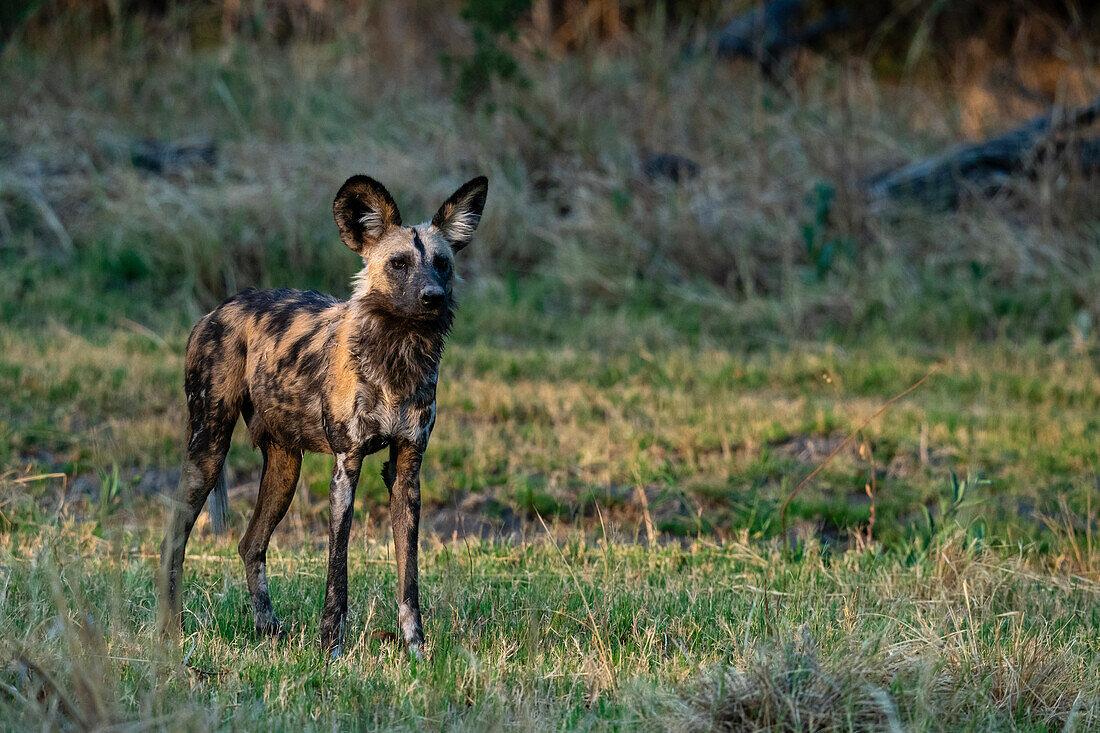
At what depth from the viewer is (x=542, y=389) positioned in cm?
814

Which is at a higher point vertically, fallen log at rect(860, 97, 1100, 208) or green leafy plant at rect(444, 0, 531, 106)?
green leafy plant at rect(444, 0, 531, 106)

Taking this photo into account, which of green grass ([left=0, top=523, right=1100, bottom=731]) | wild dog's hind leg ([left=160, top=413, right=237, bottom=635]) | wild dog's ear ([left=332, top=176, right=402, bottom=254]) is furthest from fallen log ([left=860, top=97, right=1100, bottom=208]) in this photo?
wild dog's hind leg ([left=160, top=413, right=237, bottom=635])

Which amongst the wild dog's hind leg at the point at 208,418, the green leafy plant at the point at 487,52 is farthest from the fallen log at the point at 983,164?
the wild dog's hind leg at the point at 208,418

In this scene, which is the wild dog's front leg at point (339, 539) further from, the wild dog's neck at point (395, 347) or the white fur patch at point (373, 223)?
the white fur patch at point (373, 223)

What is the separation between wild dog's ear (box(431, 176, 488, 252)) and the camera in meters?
4.07

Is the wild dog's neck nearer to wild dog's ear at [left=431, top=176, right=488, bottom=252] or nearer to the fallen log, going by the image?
wild dog's ear at [left=431, top=176, right=488, bottom=252]

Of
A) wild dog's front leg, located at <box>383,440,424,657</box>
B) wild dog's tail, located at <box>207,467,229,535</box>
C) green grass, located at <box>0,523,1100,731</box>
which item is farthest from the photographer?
wild dog's tail, located at <box>207,467,229,535</box>

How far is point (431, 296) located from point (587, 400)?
170 inches

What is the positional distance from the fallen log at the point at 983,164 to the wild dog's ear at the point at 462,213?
28.6ft

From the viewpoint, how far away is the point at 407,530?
3908 mm

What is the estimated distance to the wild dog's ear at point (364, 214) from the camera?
3957mm

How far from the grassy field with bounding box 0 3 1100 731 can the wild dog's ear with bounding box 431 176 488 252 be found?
1.40 metres

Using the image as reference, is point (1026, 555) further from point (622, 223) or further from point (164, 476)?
point (622, 223)

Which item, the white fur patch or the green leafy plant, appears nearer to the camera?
the white fur patch
